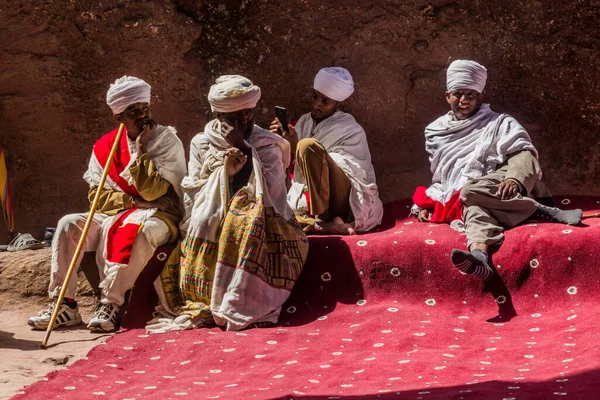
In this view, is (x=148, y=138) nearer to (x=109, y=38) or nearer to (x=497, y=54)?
(x=109, y=38)

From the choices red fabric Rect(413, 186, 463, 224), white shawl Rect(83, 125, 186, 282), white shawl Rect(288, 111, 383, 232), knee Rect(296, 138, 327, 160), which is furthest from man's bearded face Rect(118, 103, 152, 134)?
red fabric Rect(413, 186, 463, 224)

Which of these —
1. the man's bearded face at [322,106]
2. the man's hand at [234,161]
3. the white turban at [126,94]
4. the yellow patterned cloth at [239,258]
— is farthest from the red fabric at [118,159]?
the man's bearded face at [322,106]

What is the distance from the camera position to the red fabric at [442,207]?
835 centimetres

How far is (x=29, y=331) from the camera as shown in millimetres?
7957

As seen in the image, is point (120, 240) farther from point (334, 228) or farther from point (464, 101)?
point (464, 101)

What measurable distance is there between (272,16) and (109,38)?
136cm

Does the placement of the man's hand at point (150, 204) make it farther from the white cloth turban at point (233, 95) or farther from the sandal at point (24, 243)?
the sandal at point (24, 243)

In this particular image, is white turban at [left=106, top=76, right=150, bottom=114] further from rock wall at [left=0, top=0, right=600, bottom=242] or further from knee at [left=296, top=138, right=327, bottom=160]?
rock wall at [left=0, top=0, right=600, bottom=242]

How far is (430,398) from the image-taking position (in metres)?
5.43

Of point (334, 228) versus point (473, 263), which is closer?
point (473, 263)

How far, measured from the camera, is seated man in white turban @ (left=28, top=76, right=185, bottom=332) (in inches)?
310

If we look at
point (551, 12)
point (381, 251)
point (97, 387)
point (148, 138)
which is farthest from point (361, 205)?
point (97, 387)

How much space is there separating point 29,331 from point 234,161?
1822 mm

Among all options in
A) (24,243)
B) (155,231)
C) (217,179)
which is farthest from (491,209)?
(24,243)
